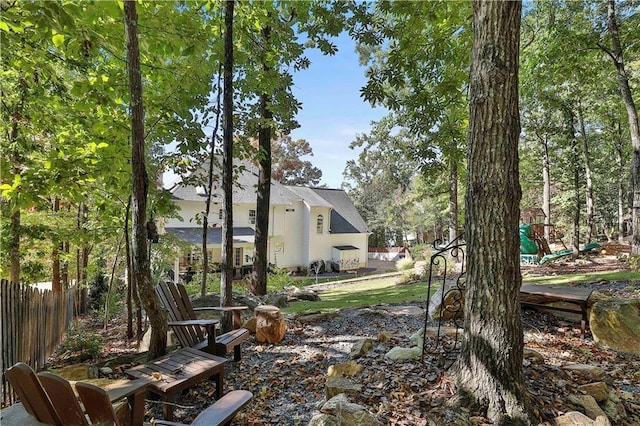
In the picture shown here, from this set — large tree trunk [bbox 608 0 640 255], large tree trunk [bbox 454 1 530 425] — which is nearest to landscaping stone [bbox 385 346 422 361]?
large tree trunk [bbox 454 1 530 425]

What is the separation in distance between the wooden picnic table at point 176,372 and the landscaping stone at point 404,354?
1.71 metres

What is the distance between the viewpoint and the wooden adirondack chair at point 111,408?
68.3 inches

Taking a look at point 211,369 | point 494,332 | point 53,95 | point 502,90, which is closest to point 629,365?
point 494,332

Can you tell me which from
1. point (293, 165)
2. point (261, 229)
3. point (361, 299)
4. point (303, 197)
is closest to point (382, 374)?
point (361, 299)

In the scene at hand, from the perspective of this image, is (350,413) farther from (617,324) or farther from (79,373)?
(617,324)

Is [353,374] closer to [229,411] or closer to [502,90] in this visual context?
[229,411]

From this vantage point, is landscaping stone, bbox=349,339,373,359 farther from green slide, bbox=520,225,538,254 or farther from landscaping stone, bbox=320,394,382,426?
green slide, bbox=520,225,538,254

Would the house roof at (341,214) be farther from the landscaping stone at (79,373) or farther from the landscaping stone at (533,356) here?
the landscaping stone at (533,356)

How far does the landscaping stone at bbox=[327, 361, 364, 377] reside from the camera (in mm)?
3260

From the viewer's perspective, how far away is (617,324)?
3973mm

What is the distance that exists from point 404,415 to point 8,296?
4431mm

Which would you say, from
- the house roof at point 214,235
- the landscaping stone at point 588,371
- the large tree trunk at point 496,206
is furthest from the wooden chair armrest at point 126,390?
the house roof at point 214,235

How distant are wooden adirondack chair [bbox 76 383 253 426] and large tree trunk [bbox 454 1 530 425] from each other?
5.48 ft

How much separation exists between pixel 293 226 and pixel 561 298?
20.3m
